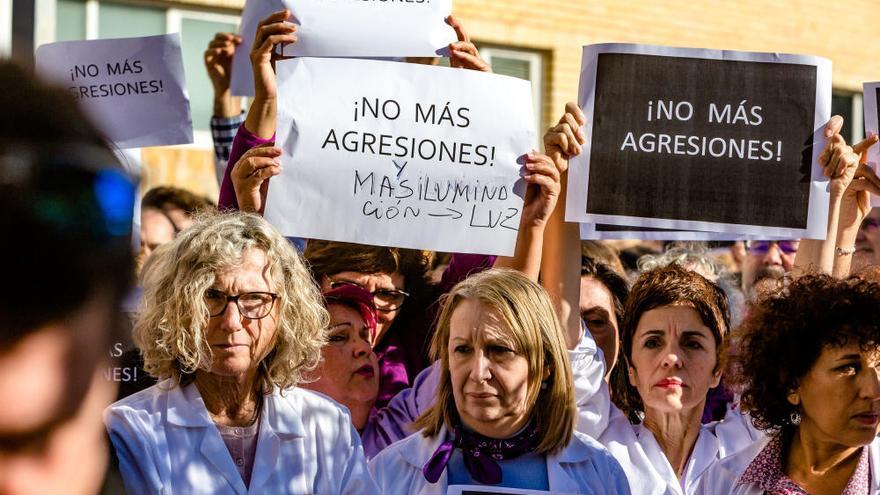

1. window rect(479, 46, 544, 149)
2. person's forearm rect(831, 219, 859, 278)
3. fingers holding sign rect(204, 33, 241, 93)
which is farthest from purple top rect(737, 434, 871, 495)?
window rect(479, 46, 544, 149)

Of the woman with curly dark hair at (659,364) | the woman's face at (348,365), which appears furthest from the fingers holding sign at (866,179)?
the woman's face at (348,365)

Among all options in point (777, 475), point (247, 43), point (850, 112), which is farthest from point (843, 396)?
point (850, 112)

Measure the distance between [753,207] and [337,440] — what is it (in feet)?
5.43

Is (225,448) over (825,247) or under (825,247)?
under

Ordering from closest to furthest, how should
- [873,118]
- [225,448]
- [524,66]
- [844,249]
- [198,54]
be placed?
[225,448] → [844,249] → [873,118] → [198,54] → [524,66]

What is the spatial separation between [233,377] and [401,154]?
40.9 inches

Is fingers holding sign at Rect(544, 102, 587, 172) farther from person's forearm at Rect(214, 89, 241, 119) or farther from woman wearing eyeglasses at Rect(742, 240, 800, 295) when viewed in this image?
woman wearing eyeglasses at Rect(742, 240, 800, 295)

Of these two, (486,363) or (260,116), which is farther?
(260,116)

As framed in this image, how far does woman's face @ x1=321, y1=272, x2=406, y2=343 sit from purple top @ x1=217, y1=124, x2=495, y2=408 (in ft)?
0.23

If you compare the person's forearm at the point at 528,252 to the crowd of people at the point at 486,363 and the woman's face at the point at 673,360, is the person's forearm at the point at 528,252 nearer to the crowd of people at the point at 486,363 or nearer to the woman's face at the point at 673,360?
the crowd of people at the point at 486,363

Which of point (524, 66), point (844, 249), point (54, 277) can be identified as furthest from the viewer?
point (524, 66)

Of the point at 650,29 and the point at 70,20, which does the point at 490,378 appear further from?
the point at 650,29

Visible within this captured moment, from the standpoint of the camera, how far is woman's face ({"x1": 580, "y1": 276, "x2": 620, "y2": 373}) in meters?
3.86

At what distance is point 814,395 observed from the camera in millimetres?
2738
